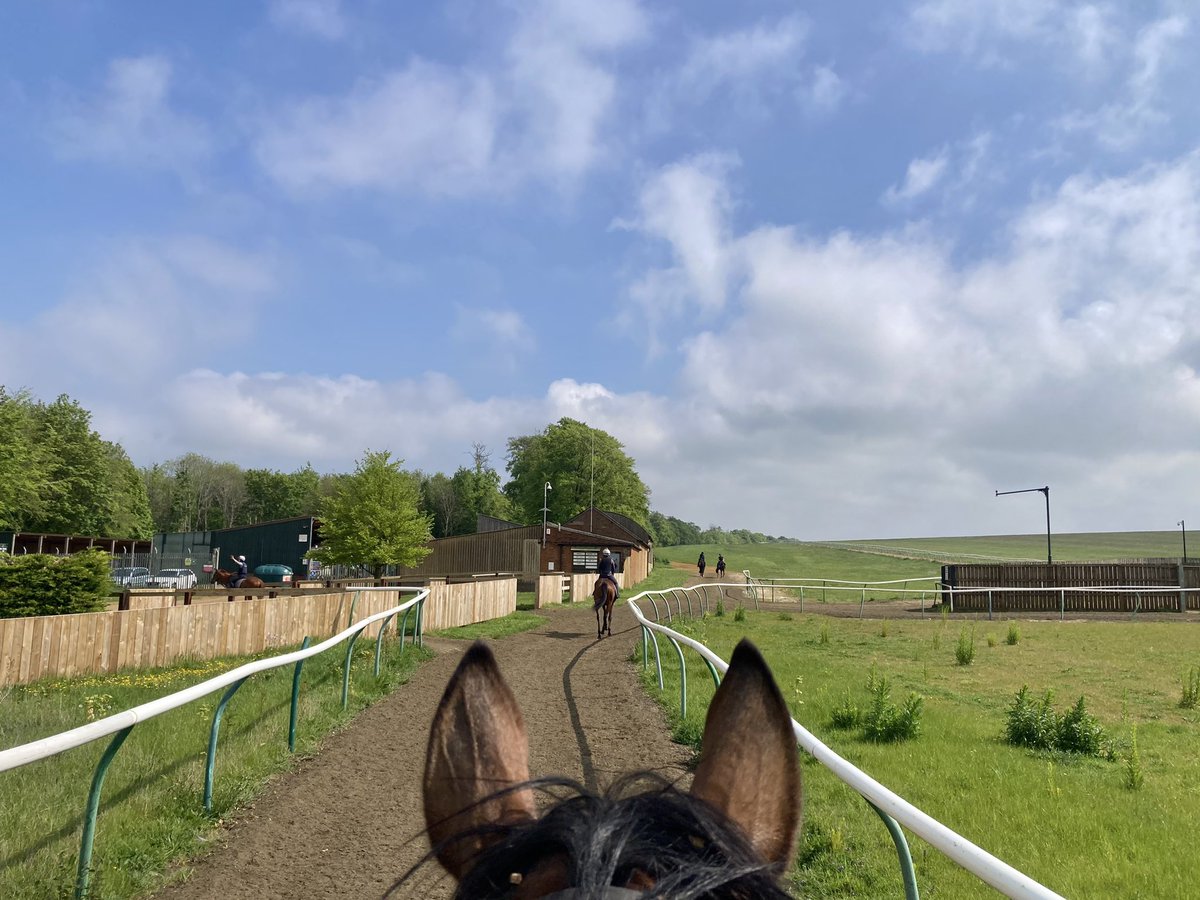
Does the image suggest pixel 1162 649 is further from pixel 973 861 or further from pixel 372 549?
pixel 372 549

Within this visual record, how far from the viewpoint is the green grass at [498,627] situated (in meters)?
17.4

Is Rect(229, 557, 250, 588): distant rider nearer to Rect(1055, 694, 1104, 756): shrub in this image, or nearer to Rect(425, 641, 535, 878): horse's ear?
Rect(1055, 694, 1104, 756): shrub

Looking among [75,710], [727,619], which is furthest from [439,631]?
[75,710]

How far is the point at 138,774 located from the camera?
5.67 meters

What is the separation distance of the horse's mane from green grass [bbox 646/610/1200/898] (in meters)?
2.48

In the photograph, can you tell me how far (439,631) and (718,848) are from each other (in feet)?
58.0

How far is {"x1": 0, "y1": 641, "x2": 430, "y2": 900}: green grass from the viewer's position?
4195 mm

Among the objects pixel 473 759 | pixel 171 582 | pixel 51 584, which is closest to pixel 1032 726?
pixel 473 759

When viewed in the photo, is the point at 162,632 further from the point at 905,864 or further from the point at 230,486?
the point at 230,486

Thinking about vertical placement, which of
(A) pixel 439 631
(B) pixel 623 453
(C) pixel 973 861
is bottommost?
(A) pixel 439 631

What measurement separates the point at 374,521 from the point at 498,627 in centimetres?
1528

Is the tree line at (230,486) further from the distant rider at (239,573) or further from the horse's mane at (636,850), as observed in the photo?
the horse's mane at (636,850)

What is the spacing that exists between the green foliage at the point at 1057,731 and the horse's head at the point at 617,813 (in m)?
7.78

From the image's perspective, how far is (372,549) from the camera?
3250 cm
